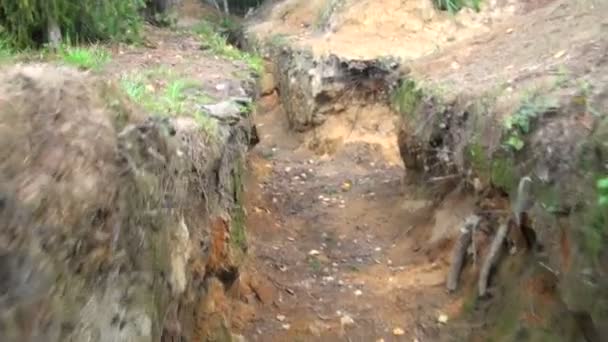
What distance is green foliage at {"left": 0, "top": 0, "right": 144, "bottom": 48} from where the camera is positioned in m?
8.03

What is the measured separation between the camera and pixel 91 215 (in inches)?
109

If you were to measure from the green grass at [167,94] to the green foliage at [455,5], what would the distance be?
661 centimetres

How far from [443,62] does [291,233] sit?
274cm

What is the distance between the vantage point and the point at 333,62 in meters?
11.8

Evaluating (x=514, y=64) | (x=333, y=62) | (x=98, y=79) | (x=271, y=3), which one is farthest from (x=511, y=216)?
(x=271, y=3)

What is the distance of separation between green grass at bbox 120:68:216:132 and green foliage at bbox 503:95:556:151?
2.10m

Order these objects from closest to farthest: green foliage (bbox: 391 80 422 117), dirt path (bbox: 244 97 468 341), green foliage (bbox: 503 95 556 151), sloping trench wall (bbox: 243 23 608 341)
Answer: sloping trench wall (bbox: 243 23 608 341), green foliage (bbox: 503 95 556 151), dirt path (bbox: 244 97 468 341), green foliage (bbox: 391 80 422 117)

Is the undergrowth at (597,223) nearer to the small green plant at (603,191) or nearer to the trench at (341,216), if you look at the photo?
the small green plant at (603,191)

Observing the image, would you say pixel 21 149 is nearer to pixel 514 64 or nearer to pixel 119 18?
pixel 514 64

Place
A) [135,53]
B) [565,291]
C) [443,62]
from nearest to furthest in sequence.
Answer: [565,291] → [135,53] → [443,62]

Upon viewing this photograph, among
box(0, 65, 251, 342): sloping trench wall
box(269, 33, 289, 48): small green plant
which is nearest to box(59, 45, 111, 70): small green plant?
box(0, 65, 251, 342): sloping trench wall

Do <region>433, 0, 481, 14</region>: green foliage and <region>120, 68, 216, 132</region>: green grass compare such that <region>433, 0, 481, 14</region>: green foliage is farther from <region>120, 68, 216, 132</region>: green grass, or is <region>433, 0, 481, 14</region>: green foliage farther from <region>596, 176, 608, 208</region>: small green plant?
<region>596, 176, 608, 208</region>: small green plant

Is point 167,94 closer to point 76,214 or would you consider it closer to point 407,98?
point 76,214

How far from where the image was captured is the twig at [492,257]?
5.96 m
